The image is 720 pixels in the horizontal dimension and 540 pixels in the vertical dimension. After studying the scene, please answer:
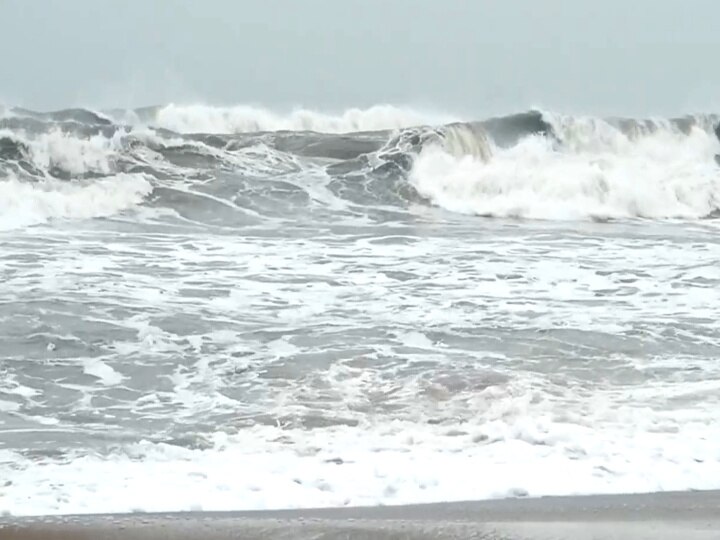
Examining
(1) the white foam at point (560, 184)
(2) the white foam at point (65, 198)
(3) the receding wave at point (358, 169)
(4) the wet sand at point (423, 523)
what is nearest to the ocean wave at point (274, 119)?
(3) the receding wave at point (358, 169)

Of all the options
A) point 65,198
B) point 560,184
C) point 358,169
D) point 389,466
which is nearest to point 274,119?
point 358,169

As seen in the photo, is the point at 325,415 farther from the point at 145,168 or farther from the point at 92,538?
the point at 145,168

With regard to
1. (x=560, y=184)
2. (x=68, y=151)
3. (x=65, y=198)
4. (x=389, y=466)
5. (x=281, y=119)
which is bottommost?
(x=389, y=466)

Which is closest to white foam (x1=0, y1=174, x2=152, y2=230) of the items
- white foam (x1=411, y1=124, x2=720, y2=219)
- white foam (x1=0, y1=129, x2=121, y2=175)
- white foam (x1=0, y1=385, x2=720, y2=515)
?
white foam (x1=0, y1=129, x2=121, y2=175)

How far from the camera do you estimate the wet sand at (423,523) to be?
11.8ft

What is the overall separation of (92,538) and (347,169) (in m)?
14.7

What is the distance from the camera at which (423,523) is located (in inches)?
146

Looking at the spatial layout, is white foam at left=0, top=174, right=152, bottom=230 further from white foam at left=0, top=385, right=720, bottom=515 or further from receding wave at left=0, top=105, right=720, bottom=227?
white foam at left=0, top=385, right=720, bottom=515

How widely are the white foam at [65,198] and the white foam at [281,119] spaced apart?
7438mm

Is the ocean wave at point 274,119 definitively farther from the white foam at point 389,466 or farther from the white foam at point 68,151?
the white foam at point 389,466

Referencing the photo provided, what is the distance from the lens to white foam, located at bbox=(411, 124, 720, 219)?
16609mm

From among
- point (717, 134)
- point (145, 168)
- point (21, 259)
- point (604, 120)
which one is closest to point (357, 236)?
point (21, 259)

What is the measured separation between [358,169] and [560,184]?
3417 mm

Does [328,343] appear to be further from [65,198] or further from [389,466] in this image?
[65,198]
